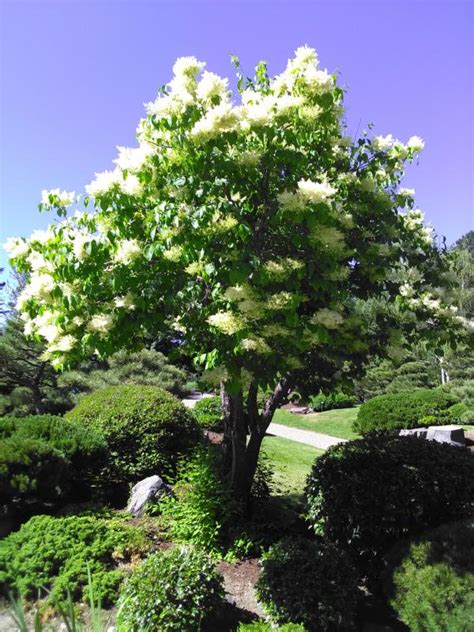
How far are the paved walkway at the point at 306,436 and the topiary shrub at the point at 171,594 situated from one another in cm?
1015

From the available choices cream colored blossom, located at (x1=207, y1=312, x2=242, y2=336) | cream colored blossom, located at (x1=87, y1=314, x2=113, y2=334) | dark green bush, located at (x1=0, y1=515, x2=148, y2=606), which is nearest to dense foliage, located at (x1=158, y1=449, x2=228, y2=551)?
dark green bush, located at (x1=0, y1=515, x2=148, y2=606)

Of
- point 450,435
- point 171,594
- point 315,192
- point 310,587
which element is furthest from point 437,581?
point 450,435

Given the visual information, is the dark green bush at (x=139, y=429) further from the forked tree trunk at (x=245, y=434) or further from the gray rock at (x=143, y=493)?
the forked tree trunk at (x=245, y=434)

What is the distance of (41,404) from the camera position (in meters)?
14.9

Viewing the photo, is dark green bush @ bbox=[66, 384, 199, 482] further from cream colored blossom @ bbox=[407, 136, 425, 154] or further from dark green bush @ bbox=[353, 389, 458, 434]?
dark green bush @ bbox=[353, 389, 458, 434]

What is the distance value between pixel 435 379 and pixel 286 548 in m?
21.8

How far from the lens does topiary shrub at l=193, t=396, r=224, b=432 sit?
12.5 m

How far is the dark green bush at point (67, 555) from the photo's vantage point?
13.9 feet

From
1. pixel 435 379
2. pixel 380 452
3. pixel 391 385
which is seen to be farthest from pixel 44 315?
pixel 435 379

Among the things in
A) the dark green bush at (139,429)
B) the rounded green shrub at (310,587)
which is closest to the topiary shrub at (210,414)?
the dark green bush at (139,429)

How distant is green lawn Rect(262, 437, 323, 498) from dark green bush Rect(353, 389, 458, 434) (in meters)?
2.60

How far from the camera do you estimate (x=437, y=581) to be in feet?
11.9

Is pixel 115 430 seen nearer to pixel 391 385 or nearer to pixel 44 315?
pixel 44 315

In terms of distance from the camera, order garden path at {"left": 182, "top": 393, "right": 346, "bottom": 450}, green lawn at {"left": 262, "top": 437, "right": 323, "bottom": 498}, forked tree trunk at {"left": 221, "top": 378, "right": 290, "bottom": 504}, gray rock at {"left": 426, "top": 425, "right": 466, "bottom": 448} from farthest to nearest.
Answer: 1. garden path at {"left": 182, "top": 393, "right": 346, "bottom": 450}
2. gray rock at {"left": 426, "top": 425, "right": 466, "bottom": 448}
3. green lawn at {"left": 262, "top": 437, "right": 323, "bottom": 498}
4. forked tree trunk at {"left": 221, "top": 378, "right": 290, "bottom": 504}
